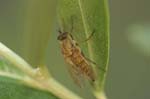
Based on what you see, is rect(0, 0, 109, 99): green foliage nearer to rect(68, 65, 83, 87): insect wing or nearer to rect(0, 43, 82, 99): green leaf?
rect(0, 43, 82, 99): green leaf

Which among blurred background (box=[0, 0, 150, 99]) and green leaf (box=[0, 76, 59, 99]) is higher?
blurred background (box=[0, 0, 150, 99])

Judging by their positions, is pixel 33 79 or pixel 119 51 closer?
pixel 33 79

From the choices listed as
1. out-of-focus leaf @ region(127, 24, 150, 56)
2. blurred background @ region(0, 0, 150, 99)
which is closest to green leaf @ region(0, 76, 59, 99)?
out-of-focus leaf @ region(127, 24, 150, 56)

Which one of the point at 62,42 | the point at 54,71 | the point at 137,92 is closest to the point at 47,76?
the point at 62,42

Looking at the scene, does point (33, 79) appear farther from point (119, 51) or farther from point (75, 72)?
point (119, 51)

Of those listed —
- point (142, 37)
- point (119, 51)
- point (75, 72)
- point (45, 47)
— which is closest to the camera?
point (45, 47)

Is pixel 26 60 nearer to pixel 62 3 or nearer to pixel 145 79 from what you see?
pixel 62 3

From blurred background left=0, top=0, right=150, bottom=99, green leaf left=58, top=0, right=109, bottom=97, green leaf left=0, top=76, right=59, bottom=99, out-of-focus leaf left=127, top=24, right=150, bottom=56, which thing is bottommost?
green leaf left=0, top=76, right=59, bottom=99

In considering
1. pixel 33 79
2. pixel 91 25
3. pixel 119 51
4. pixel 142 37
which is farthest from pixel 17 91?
pixel 119 51
